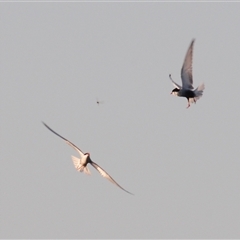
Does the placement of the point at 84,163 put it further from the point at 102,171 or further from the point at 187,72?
the point at 187,72

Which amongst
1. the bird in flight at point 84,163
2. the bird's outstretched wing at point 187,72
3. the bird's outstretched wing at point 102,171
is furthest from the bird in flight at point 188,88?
the bird in flight at point 84,163

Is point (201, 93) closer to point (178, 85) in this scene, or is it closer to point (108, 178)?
point (178, 85)

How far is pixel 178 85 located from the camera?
51.9 m

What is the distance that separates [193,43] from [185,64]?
1.80 metres

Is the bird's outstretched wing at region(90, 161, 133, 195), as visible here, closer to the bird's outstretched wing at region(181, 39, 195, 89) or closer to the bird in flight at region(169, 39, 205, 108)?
the bird in flight at region(169, 39, 205, 108)

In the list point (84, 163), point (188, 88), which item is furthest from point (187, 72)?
point (84, 163)

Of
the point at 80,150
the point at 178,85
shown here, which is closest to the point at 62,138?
the point at 80,150

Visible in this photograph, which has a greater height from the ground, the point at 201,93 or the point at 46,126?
the point at 201,93

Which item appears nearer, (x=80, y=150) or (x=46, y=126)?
(x=46, y=126)

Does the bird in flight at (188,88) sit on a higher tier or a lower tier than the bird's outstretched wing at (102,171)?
higher

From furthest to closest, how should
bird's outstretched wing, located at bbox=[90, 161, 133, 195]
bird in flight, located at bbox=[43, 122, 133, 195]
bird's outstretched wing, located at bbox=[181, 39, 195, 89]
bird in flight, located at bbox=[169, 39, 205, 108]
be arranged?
bird in flight, located at bbox=[43, 122, 133, 195] → bird's outstretched wing, located at bbox=[90, 161, 133, 195] → bird in flight, located at bbox=[169, 39, 205, 108] → bird's outstretched wing, located at bbox=[181, 39, 195, 89]

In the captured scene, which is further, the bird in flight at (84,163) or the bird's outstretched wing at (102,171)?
the bird in flight at (84,163)

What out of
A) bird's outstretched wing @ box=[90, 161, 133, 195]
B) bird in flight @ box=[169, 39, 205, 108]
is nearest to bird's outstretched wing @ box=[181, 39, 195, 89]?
bird in flight @ box=[169, 39, 205, 108]

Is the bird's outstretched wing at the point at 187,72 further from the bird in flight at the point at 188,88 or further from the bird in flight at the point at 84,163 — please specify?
the bird in flight at the point at 84,163
